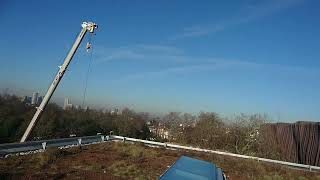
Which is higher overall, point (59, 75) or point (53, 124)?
point (59, 75)

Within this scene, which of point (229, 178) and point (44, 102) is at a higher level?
point (44, 102)

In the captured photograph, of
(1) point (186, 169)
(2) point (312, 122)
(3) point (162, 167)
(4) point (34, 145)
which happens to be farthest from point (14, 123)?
(1) point (186, 169)

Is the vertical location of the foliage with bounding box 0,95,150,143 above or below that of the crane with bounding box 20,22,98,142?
below

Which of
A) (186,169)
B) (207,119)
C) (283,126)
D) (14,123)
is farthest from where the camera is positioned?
(207,119)

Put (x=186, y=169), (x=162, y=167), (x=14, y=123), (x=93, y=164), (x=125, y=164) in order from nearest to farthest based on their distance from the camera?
(x=186, y=169) < (x=93, y=164) < (x=125, y=164) < (x=162, y=167) < (x=14, y=123)

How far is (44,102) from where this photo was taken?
922 inches

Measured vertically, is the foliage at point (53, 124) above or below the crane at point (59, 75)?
below

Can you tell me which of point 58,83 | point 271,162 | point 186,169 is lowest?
point 271,162

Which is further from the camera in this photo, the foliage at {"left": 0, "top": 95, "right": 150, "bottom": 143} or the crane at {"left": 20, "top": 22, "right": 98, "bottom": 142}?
the foliage at {"left": 0, "top": 95, "right": 150, "bottom": 143}

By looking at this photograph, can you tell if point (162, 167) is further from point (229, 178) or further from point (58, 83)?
point (58, 83)

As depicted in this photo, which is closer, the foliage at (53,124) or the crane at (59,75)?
the crane at (59,75)

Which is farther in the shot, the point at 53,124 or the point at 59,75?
the point at 53,124

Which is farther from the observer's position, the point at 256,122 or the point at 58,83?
the point at 256,122

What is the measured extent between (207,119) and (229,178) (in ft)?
93.9
